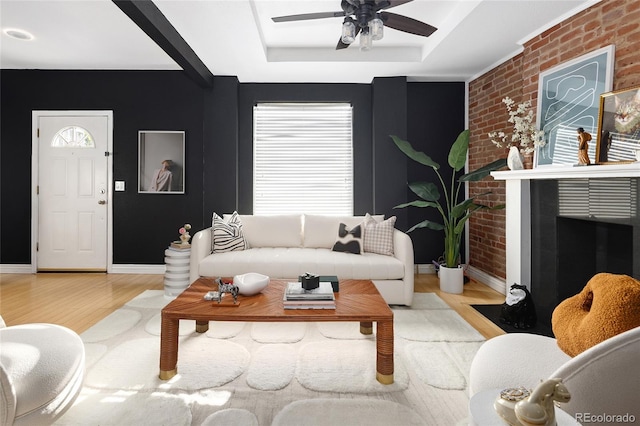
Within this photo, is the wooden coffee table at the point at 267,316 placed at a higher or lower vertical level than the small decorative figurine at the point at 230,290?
lower

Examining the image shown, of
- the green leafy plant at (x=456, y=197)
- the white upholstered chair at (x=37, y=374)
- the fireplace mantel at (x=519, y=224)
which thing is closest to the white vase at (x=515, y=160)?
the fireplace mantel at (x=519, y=224)

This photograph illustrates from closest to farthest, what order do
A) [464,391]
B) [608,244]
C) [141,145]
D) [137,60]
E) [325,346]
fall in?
1. [464,391]
2. [325,346]
3. [608,244]
4. [137,60]
5. [141,145]

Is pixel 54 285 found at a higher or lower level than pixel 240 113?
lower

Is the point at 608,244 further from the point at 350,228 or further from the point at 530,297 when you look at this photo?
the point at 350,228

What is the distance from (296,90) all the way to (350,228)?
82.0 inches

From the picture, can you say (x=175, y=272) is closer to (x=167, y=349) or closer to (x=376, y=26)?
(x=167, y=349)

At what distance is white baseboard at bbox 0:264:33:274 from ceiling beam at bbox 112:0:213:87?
3.35m

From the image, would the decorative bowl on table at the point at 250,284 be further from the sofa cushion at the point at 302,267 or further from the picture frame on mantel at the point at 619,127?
the picture frame on mantel at the point at 619,127

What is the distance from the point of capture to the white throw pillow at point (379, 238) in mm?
3971

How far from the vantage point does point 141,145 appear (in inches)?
199

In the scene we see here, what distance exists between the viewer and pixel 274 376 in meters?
2.25

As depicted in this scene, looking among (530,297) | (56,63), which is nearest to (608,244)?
(530,297)

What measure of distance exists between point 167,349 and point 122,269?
336 centimetres

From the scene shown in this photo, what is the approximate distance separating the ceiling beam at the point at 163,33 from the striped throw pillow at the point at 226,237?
64.7 inches
